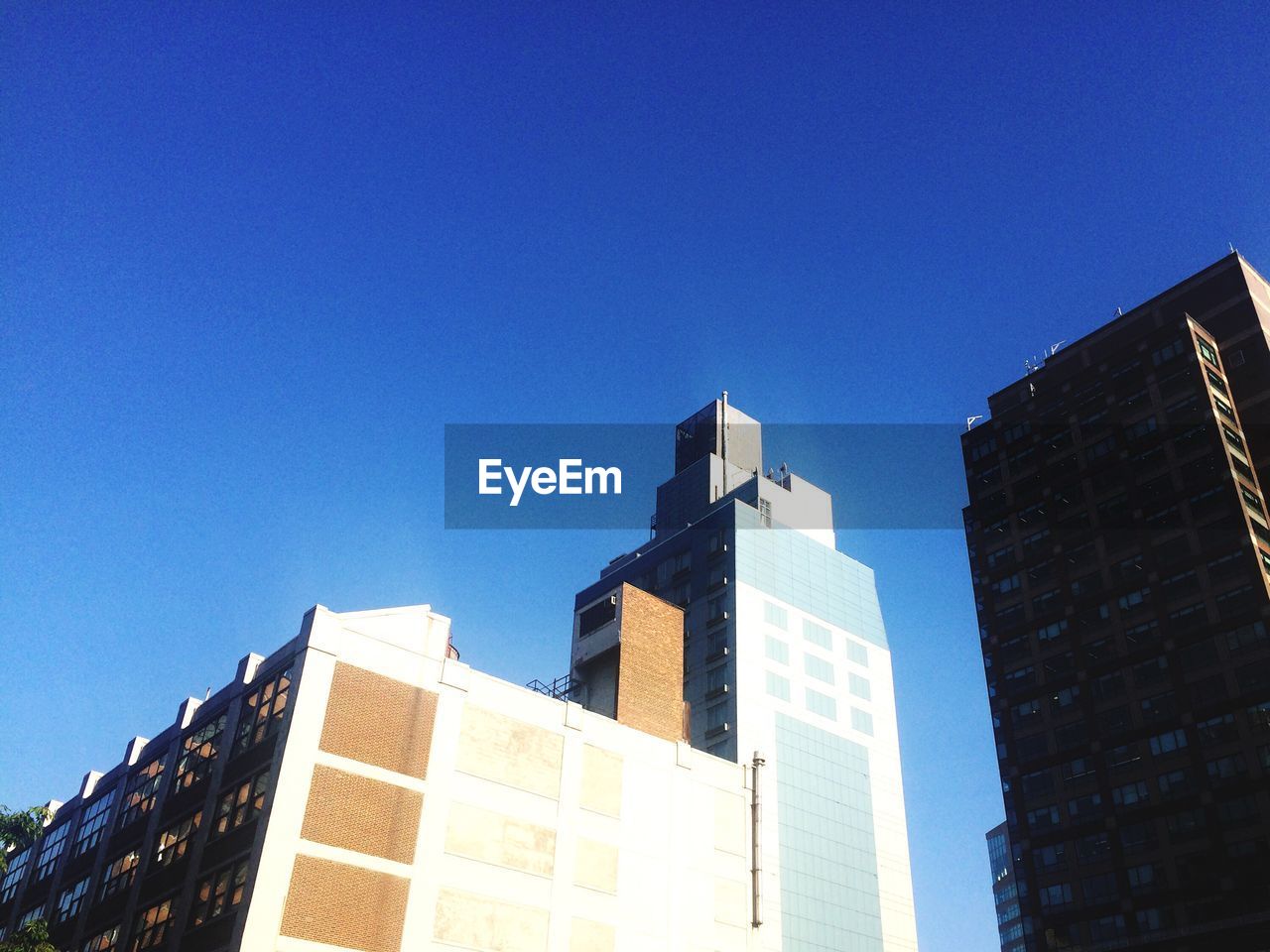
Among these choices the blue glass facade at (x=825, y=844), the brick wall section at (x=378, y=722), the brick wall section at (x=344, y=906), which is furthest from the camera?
the blue glass facade at (x=825, y=844)

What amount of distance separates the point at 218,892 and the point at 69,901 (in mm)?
24315

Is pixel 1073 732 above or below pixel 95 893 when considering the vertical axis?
above

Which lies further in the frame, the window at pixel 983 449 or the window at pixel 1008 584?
the window at pixel 983 449

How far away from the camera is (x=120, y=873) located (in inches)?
2516

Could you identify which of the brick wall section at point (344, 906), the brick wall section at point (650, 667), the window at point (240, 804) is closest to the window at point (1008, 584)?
the brick wall section at point (650, 667)

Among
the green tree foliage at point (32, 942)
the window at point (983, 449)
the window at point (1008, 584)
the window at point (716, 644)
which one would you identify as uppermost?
the window at point (983, 449)

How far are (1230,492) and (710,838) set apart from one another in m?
64.2

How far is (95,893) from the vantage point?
65562mm

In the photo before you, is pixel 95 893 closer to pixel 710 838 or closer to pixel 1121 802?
pixel 710 838

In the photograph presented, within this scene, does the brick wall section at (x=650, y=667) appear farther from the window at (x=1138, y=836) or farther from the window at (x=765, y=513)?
the window at (x=1138, y=836)

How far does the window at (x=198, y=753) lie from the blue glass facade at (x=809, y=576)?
5062 cm

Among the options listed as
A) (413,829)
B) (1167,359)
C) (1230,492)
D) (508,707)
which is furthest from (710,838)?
(1167,359)

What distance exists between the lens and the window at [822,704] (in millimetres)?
98062

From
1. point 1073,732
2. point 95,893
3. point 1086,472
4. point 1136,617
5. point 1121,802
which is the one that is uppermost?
point 1086,472
